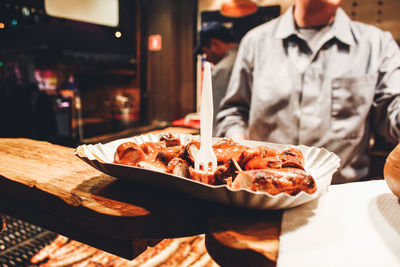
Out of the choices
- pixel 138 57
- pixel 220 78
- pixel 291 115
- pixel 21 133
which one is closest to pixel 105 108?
pixel 138 57

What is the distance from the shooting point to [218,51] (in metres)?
Result: 3.54

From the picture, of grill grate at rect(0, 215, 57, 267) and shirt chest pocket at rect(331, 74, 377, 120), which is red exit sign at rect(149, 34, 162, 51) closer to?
shirt chest pocket at rect(331, 74, 377, 120)

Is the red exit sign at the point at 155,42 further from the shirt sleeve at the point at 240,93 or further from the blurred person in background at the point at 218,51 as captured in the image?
the shirt sleeve at the point at 240,93

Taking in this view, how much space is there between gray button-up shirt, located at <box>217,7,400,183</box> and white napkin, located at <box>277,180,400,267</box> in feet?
4.47

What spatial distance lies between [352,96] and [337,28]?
0.49m

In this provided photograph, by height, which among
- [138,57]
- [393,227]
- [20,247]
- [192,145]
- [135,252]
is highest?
[138,57]

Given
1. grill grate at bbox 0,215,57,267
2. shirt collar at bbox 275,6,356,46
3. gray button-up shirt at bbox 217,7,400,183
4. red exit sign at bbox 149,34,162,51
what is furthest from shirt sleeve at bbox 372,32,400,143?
red exit sign at bbox 149,34,162,51

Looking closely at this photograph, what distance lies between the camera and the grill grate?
5.16 feet

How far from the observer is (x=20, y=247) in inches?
65.7

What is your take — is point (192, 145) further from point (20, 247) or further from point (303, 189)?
point (20, 247)

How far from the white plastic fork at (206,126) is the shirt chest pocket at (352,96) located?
1612mm

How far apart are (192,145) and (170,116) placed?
5235 mm

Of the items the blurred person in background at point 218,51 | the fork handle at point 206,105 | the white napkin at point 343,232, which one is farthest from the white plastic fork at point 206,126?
the blurred person in background at point 218,51

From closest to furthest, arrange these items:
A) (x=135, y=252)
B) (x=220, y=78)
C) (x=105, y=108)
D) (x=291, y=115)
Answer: (x=135, y=252), (x=291, y=115), (x=220, y=78), (x=105, y=108)
